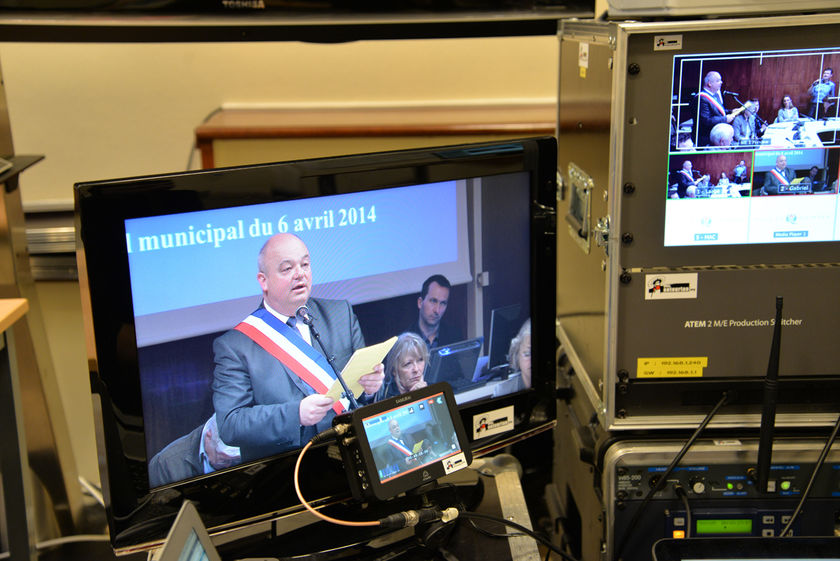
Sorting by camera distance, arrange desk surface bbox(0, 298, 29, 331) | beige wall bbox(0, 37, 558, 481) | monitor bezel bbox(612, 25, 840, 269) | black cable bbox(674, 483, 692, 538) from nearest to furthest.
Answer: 1. monitor bezel bbox(612, 25, 840, 269)
2. black cable bbox(674, 483, 692, 538)
3. desk surface bbox(0, 298, 29, 331)
4. beige wall bbox(0, 37, 558, 481)

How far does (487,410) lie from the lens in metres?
1.06

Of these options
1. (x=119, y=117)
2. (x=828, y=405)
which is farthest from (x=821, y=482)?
(x=119, y=117)

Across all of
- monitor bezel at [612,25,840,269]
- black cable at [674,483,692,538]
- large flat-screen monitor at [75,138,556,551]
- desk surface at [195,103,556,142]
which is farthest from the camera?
desk surface at [195,103,556,142]

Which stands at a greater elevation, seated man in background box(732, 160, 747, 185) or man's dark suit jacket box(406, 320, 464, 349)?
seated man in background box(732, 160, 747, 185)

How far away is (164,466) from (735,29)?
2.75 ft

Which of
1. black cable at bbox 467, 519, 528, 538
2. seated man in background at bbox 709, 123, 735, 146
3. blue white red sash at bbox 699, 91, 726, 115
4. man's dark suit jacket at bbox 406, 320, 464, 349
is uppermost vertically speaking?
blue white red sash at bbox 699, 91, 726, 115

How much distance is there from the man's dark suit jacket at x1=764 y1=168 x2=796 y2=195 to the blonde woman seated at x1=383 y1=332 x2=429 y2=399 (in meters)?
0.48

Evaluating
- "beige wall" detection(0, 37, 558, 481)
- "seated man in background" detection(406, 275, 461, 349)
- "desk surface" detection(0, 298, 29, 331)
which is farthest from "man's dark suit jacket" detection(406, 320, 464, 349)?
"beige wall" detection(0, 37, 558, 481)

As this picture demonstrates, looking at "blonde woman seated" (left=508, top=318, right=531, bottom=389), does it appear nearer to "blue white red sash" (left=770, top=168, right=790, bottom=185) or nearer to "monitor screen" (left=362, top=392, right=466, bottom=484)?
"monitor screen" (left=362, top=392, right=466, bottom=484)

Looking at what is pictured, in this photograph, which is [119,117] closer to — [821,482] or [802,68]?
[802,68]

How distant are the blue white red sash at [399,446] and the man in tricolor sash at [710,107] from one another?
53 cm

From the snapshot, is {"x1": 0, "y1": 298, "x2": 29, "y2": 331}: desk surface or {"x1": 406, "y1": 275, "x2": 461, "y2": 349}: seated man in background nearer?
{"x1": 406, "y1": 275, "x2": 461, "y2": 349}: seated man in background

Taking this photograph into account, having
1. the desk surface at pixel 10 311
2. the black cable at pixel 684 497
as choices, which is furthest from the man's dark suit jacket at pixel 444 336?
the desk surface at pixel 10 311

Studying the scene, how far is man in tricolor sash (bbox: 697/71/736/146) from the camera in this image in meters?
0.96
